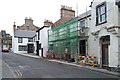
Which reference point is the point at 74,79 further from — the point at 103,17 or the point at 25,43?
the point at 25,43

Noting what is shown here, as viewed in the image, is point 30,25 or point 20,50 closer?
point 20,50

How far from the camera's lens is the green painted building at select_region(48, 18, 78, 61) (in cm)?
3083

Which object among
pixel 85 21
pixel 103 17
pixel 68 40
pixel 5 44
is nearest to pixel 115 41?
pixel 103 17

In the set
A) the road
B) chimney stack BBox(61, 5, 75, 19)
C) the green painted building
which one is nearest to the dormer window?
the road

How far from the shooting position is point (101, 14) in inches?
897

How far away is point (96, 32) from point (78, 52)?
7.68 m

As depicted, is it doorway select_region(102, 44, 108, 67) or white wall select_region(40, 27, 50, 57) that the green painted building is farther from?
doorway select_region(102, 44, 108, 67)

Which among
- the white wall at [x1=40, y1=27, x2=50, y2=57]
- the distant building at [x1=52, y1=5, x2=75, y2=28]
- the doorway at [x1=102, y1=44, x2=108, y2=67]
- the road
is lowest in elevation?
the road

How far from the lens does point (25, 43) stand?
7675cm

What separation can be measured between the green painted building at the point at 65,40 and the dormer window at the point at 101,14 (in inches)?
274

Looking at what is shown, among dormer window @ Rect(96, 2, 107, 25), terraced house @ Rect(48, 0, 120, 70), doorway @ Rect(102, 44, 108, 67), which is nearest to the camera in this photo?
terraced house @ Rect(48, 0, 120, 70)

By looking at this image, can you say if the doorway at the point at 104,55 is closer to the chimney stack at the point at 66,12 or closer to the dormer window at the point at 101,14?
the dormer window at the point at 101,14

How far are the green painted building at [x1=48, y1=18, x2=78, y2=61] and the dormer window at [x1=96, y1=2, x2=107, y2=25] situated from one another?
274 inches

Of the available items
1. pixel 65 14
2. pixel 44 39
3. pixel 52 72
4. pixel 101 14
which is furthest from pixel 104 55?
pixel 65 14
